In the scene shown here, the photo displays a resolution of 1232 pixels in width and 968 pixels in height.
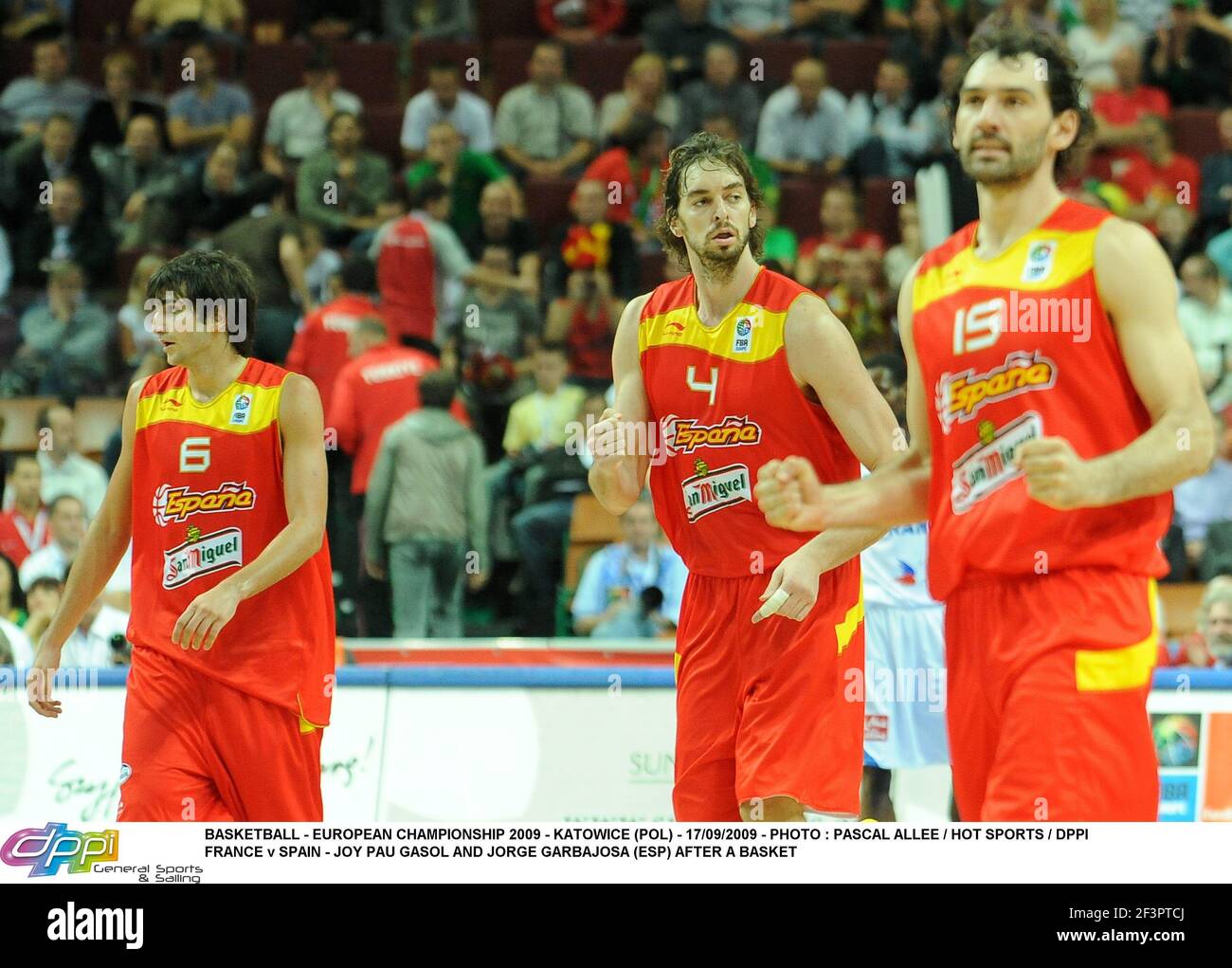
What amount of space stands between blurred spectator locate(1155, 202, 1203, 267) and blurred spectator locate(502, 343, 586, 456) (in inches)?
166

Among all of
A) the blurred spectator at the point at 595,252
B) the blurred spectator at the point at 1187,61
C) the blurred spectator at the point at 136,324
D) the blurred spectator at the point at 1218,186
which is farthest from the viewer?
the blurred spectator at the point at 1187,61

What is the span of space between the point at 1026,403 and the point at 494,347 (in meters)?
8.24

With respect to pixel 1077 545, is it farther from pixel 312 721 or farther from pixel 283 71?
pixel 283 71

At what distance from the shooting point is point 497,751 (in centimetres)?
828

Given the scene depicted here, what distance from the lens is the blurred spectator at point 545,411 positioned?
458 inches

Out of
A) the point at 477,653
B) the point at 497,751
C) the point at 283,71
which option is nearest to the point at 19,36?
the point at 283,71

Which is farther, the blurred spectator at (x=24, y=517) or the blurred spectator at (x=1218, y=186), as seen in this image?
the blurred spectator at (x=1218, y=186)

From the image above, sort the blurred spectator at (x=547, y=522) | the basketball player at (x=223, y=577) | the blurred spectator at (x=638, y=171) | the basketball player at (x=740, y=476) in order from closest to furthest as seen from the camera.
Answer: the basketball player at (x=740, y=476) < the basketball player at (x=223, y=577) < the blurred spectator at (x=547, y=522) < the blurred spectator at (x=638, y=171)

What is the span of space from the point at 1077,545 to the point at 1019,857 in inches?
30.9

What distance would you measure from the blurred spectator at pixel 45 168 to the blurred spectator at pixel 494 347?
3308 millimetres

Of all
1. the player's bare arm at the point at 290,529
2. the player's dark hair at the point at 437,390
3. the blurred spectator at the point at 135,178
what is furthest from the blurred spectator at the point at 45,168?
the player's bare arm at the point at 290,529

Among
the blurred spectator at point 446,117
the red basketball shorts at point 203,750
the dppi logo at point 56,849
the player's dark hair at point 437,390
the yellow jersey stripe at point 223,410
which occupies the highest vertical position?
the blurred spectator at point 446,117

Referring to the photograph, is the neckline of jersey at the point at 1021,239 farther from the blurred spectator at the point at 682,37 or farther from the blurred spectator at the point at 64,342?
the blurred spectator at the point at 682,37

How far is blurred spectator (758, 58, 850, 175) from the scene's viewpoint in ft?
46.4
